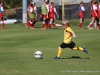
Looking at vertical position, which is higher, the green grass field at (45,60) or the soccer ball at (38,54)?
the soccer ball at (38,54)

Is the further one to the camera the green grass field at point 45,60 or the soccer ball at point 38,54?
the soccer ball at point 38,54

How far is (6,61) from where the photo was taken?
1302cm

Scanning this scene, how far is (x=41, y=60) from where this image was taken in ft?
43.8

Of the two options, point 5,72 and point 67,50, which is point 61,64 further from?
point 67,50

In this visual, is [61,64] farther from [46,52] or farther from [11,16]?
[11,16]

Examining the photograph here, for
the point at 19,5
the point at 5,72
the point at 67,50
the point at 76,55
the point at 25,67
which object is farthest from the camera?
the point at 19,5

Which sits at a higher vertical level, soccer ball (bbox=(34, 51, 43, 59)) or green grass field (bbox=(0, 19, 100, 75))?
soccer ball (bbox=(34, 51, 43, 59))

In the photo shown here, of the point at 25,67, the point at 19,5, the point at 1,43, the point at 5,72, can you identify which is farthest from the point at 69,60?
the point at 19,5

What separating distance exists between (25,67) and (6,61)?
53.4 inches

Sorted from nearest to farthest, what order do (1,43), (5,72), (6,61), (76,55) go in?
(5,72) < (6,61) < (76,55) < (1,43)

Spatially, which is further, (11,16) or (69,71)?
(11,16)

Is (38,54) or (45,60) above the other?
(38,54)

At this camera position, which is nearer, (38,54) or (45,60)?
(45,60)

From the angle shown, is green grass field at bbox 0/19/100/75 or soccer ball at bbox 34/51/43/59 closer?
green grass field at bbox 0/19/100/75
